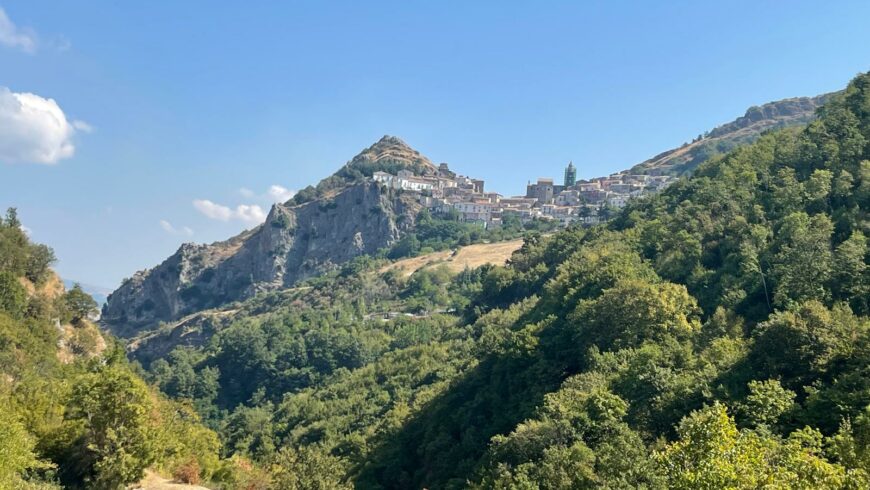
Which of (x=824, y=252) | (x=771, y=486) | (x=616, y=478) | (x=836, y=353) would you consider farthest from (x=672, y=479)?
(x=824, y=252)

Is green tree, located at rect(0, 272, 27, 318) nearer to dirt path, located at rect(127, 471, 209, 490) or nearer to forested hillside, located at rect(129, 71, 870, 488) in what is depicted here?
forested hillside, located at rect(129, 71, 870, 488)

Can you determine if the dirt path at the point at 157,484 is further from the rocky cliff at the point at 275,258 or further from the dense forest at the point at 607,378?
the rocky cliff at the point at 275,258

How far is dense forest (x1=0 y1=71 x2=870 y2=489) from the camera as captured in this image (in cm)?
2225

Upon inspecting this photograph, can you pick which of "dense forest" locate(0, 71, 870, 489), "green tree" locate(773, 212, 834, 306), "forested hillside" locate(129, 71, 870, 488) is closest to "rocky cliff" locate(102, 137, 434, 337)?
"forested hillside" locate(129, 71, 870, 488)

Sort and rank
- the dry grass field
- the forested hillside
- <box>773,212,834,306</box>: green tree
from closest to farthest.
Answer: the forested hillside, <box>773,212,834,306</box>: green tree, the dry grass field

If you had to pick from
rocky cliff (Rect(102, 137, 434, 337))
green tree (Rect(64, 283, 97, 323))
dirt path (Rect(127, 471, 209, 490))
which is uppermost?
rocky cliff (Rect(102, 137, 434, 337))

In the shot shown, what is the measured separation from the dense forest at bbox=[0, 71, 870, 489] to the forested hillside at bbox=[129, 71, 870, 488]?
Result: 0.14 meters

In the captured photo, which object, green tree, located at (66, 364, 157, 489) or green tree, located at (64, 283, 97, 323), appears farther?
green tree, located at (64, 283, 97, 323)

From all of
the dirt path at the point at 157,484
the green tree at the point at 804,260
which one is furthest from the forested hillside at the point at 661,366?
the dirt path at the point at 157,484

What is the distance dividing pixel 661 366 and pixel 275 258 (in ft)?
517

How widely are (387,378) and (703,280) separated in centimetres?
4111

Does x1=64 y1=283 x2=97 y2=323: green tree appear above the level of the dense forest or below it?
above

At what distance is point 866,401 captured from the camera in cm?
2117

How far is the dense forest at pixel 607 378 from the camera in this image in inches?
876
